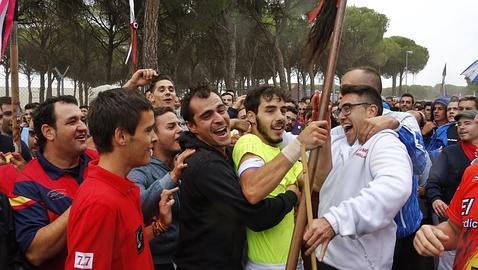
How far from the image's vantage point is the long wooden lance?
7.56 feet

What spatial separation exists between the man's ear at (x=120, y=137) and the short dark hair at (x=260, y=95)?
1.26m

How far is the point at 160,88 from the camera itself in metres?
4.66

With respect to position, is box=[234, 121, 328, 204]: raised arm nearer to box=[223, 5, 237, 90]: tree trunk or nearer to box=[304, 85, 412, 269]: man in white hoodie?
box=[304, 85, 412, 269]: man in white hoodie

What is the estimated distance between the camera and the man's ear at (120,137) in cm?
210

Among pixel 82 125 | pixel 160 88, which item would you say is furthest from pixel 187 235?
pixel 160 88

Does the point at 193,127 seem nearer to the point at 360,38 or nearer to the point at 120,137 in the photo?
the point at 120,137

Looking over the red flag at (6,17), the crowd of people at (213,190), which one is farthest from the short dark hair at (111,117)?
the red flag at (6,17)

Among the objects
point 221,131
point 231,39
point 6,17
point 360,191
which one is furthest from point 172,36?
point 360,191

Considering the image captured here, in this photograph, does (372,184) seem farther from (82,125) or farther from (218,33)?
(218,33)

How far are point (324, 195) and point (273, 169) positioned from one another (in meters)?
0.53

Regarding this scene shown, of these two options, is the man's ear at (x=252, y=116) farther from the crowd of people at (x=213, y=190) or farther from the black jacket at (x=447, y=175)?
the black jacket at (x=447, y=175)

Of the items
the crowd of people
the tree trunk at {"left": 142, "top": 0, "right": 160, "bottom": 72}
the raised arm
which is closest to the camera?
the crowd of people

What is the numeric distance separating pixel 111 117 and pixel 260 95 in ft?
4.27

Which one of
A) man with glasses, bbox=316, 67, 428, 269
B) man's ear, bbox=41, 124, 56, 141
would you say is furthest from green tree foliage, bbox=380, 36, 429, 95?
man's ear, bbox=41, 124, 56, 141
